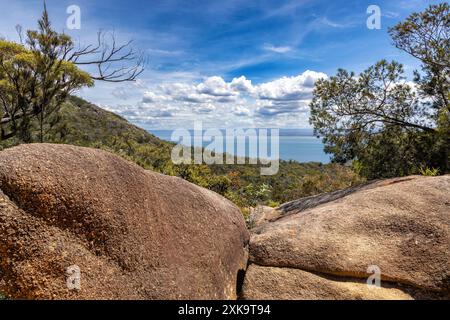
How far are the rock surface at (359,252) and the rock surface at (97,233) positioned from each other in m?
0.99

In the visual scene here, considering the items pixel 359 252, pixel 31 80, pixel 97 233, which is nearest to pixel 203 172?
pixel 31 80

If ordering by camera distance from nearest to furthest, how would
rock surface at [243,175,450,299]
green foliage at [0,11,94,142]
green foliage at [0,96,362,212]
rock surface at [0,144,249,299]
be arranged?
rock surface at [0,144,249,299] → rock surface at [243,175,450,299] → green foliage at [0,11,94,142] → green foliage at [0,96,362,212]

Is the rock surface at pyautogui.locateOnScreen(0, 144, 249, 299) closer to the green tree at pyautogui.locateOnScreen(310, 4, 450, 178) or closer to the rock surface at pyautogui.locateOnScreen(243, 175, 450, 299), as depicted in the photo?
the rock surface at pyautogui.locateOnScreen(243, 175, 450, 299)

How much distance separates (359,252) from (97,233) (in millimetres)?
4419

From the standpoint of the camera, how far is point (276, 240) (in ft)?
20.7

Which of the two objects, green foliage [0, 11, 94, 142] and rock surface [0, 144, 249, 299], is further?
green foliage [0, 11, 94, 142]

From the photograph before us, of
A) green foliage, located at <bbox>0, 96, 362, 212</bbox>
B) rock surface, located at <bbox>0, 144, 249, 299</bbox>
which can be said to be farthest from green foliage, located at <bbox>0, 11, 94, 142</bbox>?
rock surface, located at <bbox>0, 144, 249, 299</bbox>

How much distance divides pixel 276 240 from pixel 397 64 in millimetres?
11043

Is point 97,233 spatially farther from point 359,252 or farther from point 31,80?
point 31,80

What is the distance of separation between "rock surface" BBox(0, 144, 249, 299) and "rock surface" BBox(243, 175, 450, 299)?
0.99 metres

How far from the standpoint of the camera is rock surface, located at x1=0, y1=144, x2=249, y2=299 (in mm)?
3631

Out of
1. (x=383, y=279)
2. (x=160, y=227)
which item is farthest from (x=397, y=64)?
(x=160, y=227)

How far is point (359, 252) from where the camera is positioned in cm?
588
